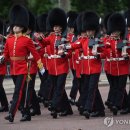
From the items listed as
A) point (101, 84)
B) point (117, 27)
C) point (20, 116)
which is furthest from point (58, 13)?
point (101, 84)

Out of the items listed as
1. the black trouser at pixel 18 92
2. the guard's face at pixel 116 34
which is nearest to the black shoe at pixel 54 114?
the black trouser at pixel 18 92

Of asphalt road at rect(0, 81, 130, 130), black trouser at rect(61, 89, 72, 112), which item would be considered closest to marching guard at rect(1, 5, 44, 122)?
asphalt road at rect(0, 81, 130, 130)

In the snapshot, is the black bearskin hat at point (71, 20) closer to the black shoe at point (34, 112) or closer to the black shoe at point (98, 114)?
the black shoe at point (34, 112)

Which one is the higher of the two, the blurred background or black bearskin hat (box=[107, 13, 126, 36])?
black bearskin hat (box=[107, 13, 126, 36])

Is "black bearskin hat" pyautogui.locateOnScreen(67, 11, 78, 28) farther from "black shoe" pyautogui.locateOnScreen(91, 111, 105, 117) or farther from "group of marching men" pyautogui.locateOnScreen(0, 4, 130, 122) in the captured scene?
"black shoe" pyautogui.locateOnScreen(91, 111, 105, 117)

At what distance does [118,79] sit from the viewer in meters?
13.0

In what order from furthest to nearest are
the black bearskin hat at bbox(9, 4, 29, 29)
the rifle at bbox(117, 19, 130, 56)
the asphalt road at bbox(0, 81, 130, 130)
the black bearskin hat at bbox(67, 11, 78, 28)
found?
1. the black bearskin hat at bbox(67, 11, 78, 28)
2. the rifle at bbox(117, 19, 130, 56)
3. the black bearskin hat at bbox(9, 4, 29, 29)
4. the asphalt road at bbox(0, 81, 130, 130)

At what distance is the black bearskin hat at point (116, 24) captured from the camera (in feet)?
43.3

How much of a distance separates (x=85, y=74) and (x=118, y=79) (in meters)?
0.66

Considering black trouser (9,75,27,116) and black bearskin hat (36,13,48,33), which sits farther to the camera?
black bearskin hat (36,13,48,33)

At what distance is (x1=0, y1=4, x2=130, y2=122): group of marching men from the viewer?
12.0m

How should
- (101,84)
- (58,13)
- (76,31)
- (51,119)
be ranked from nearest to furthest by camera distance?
(51,119) → (58,13) → (76,31) → (101,84)

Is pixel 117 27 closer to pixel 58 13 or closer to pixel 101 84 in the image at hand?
pixel 58 13

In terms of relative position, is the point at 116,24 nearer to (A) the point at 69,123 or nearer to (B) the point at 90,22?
(B) the point at 90,22
